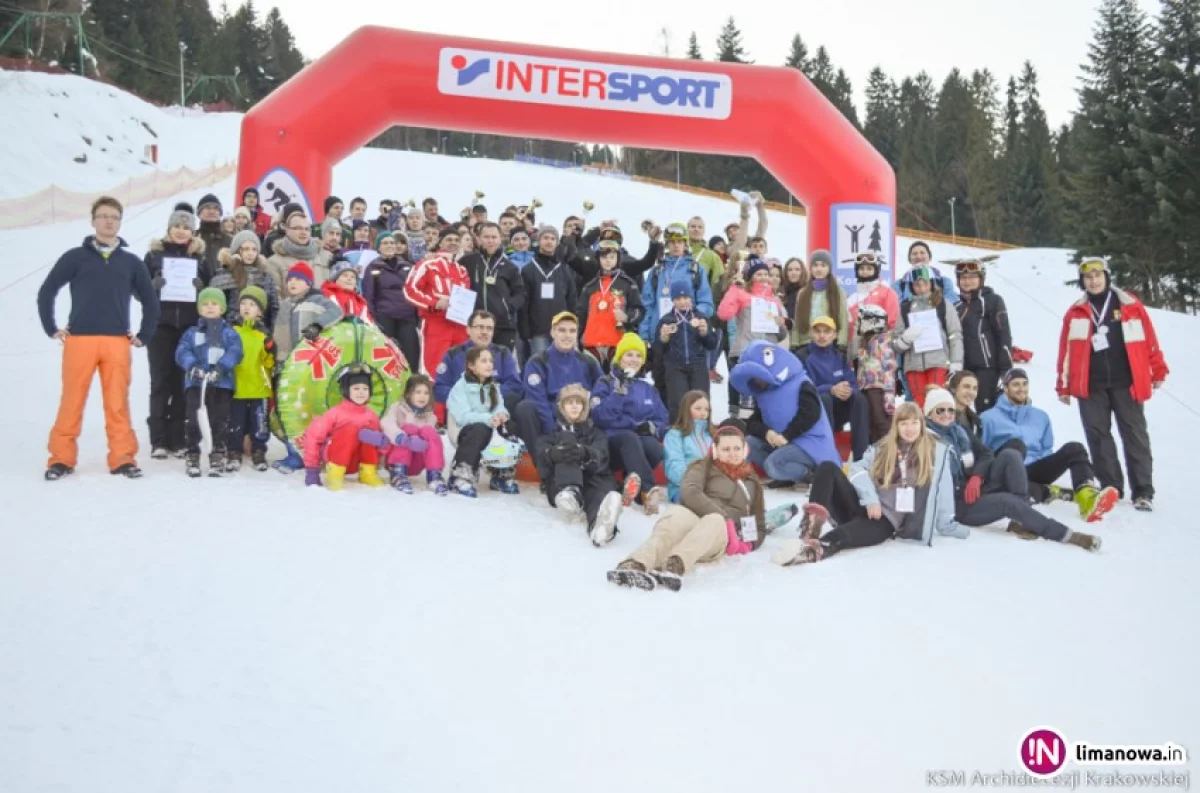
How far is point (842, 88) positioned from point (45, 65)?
42748 millimetres

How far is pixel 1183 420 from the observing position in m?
9.48

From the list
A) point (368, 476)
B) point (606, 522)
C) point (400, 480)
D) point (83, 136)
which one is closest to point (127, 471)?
point (368, 476)

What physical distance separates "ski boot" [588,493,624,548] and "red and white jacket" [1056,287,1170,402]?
11.4 feet

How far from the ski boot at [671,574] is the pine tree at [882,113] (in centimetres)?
5755

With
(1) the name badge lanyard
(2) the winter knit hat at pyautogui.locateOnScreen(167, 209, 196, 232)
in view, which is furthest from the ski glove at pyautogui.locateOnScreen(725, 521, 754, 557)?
(2) the winter knit hat at pyautogui.locateOnScreen(167, 209, 196, 232)

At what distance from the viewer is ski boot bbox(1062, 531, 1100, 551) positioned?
17.1 ft

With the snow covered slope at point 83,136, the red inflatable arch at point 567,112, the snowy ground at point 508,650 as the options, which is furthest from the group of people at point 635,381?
the snow covered slope at point 83,136

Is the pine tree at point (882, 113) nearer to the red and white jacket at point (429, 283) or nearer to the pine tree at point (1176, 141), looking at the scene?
the pine tree at point (1176, 141)

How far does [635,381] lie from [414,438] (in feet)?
4.91

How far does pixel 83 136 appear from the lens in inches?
1217

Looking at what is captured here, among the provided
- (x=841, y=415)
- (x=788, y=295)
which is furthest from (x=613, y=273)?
(x=841, y=415)

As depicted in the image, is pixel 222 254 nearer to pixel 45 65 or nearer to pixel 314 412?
pixel 314 412

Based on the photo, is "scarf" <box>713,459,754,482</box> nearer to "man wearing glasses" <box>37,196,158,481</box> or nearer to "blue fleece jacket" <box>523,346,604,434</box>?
"blue fleece jacket" <box>523,346,604,434</box>

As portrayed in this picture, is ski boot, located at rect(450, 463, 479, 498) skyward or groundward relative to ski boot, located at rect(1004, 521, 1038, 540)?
skyward
